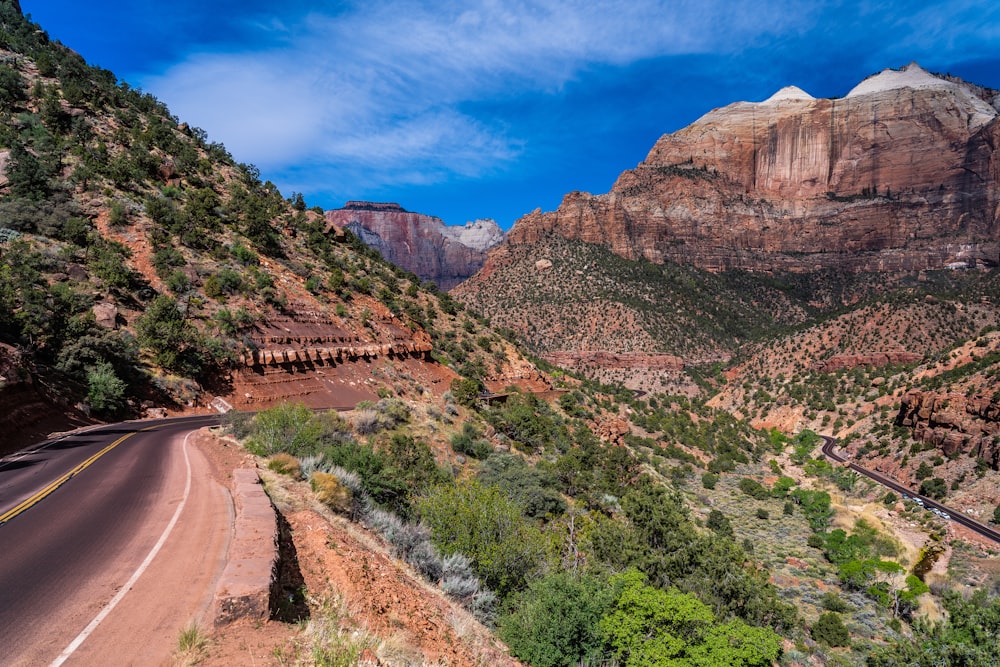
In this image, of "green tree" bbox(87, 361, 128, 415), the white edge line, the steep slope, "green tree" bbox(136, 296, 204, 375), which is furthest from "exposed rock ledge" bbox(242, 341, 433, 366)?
the white edge line

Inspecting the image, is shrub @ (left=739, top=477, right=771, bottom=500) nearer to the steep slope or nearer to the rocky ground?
the steep slope

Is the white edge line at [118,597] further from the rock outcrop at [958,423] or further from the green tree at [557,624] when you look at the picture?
the rock outcrop at [958,423]

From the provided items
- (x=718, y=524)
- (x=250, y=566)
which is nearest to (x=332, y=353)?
(x=250, y=566)

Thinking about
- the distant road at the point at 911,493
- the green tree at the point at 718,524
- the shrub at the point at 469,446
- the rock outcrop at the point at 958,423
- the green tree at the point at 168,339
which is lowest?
the distant road at the point at 911,493

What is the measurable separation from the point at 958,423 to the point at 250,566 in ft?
177

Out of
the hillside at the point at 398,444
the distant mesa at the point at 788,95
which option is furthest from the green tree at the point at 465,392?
the distant mesa at the point at 788,95

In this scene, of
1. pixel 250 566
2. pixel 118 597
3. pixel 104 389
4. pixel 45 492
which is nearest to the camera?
pixel 118 597

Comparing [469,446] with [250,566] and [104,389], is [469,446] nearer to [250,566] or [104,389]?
[104,389]

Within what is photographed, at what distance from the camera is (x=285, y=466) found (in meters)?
11.7

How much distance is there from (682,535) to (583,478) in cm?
603

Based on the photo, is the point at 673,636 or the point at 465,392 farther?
the point at 465,392

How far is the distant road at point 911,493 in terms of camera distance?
31.5m

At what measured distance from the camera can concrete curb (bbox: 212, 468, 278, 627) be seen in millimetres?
5043

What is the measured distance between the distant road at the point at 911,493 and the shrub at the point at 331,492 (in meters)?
39.7
